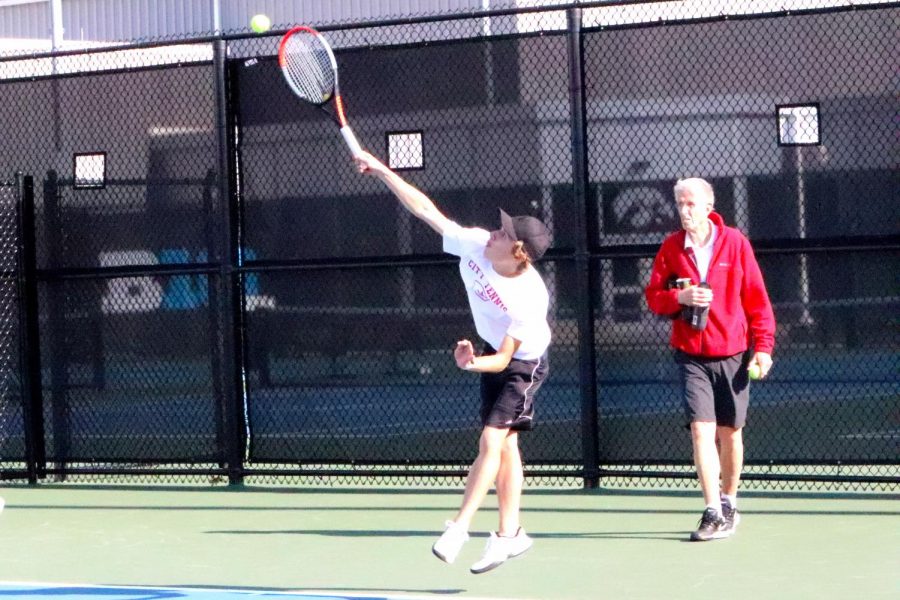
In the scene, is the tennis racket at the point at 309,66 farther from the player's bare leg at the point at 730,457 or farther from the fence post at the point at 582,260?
the player's bare leg at the point at 730,457

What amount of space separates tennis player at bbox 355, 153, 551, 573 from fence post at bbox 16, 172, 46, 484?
15.2 feet

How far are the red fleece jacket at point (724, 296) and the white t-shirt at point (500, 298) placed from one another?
1.14m

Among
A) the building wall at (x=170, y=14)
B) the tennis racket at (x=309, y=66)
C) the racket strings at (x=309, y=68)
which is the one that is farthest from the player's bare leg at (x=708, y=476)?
the building wall at (x=170, y=14)

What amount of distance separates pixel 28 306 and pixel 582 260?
3739 mm

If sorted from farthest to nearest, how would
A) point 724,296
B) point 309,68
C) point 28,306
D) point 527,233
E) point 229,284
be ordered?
point 28,306
point 229,284
point 309,68
point 724,296
point 527,233

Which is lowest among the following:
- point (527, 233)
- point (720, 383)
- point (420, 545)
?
point (420, 545)

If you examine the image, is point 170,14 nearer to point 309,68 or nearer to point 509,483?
point 309,68

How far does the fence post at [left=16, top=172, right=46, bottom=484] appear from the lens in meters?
11.0

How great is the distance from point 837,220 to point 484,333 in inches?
116

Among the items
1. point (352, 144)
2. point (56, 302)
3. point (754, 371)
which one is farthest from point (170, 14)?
point (352, 144)

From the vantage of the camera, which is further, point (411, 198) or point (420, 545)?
point (420, 545)

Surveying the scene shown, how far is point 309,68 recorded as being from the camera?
816 centimetres

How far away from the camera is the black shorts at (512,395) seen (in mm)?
7062

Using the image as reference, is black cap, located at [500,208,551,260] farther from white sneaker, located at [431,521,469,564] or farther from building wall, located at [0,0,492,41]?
building wall, located at [0,0,492,41]
